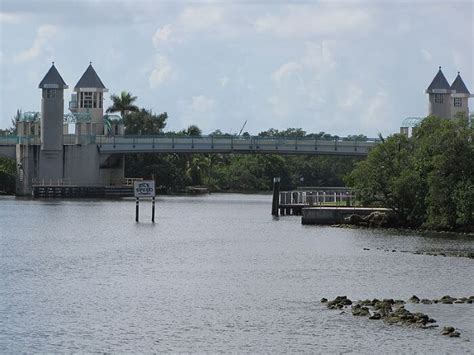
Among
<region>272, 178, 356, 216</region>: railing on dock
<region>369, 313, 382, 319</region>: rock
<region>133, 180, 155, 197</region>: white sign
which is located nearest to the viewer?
<region>369, 313, 382, 319</region>: rock

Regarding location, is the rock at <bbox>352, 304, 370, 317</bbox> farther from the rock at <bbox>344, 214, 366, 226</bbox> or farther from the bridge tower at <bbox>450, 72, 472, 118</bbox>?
the bridge tower at <bbox>450, 72, 472, 118</bbox>

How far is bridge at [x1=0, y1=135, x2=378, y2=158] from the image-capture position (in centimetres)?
13462

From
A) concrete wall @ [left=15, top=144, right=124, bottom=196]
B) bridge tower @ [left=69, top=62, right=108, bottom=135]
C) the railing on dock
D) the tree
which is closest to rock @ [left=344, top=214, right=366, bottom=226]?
the railing on dock

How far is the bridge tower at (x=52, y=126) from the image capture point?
457 feet

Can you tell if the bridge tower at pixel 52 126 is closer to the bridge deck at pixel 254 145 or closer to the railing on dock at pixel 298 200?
the bridge deck at pixel 254 145

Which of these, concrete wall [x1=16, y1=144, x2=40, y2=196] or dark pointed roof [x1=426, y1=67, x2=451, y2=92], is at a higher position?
dark pointed roof [x1=426, y1=67, x2=451, y2=92]

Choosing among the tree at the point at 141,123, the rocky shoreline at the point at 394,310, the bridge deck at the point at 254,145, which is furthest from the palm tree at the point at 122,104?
the rocky shoreline at the point at 394,310

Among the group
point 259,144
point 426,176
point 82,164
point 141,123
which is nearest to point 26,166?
point 82,164

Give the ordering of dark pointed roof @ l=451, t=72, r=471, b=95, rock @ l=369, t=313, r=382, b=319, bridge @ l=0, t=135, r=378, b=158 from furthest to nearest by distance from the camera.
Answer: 1. dark pointed roof @ l=451, t=72, r=471, b=95
2. bridge @ l=0, t=135, r=378, b=158
3. rock @ l=369, t=313, r=382, b=319

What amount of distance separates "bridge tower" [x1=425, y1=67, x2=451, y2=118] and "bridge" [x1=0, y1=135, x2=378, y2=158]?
16.5 meters

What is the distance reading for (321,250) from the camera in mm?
65625

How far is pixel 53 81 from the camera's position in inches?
5541

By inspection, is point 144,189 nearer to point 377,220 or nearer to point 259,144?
point 377,220

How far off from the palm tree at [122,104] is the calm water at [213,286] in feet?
318
